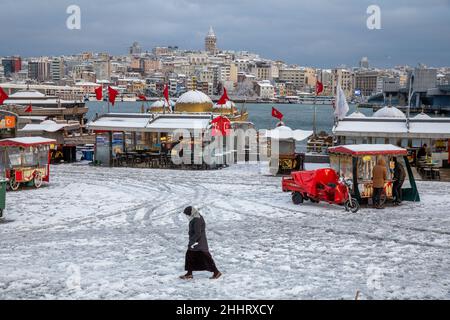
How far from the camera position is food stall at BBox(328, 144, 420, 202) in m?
16.6

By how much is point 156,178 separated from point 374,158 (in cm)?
878

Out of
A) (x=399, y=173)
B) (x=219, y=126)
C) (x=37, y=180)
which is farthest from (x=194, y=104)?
(x=399, y=173)

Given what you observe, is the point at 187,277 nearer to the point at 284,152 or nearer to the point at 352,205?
the point at 352,205

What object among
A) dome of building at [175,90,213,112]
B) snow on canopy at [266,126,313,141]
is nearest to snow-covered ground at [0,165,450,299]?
snow on canopy at [266,126,313,141]

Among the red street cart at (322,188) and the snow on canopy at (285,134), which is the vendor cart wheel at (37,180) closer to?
the red street cart at (322,188)

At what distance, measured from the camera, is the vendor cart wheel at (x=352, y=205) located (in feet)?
51.5

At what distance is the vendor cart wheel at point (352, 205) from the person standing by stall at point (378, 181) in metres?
0.71

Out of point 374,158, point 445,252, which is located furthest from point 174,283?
point 374,158

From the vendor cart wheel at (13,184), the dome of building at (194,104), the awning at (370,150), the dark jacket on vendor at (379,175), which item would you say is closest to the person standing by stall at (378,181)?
the dark jacket on vendor at (379,175)

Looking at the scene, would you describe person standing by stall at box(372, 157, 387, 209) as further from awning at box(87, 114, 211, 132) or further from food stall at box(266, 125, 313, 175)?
awning at box(87, 114, 211, 132)

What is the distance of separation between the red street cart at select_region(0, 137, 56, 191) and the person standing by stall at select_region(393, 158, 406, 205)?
11.1 meters

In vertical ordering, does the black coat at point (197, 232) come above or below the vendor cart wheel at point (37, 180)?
above

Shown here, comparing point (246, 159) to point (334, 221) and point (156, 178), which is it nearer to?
point (156, 178)

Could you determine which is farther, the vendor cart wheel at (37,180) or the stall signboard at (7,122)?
the stall signboard at (7,122)
